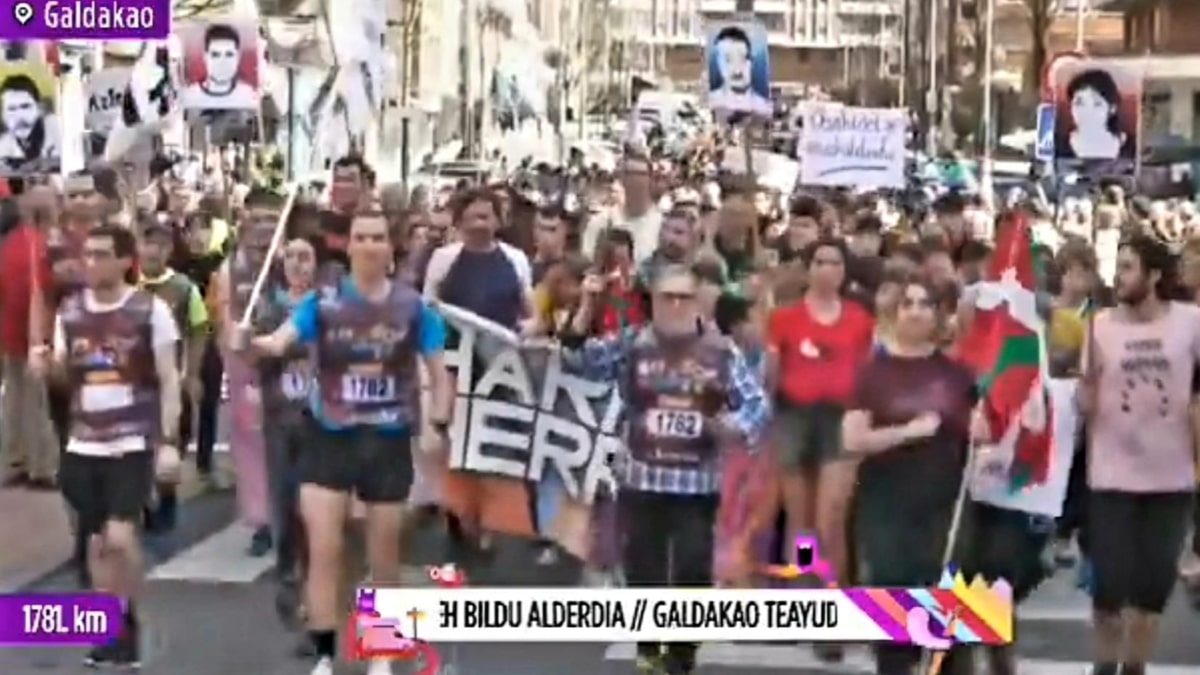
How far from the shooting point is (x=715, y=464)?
6.84 metres

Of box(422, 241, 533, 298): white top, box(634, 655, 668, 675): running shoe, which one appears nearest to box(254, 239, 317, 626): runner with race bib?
box(422, 241, 533, 298): white top

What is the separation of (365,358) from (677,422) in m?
0.85

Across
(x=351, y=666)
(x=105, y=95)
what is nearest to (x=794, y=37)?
(x=105, y=95)

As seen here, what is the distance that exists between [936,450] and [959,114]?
118 ft

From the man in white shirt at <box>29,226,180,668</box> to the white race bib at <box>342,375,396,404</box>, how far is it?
1.59ft

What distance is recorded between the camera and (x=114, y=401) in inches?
272

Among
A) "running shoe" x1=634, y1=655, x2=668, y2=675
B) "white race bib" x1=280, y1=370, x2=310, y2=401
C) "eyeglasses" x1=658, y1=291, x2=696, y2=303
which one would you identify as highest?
"eyeglasses" x1=658, y1=291, x2=696, y2=303

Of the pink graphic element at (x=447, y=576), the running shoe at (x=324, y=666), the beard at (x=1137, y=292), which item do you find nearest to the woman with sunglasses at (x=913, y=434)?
the beard at (x=1137, y=292)

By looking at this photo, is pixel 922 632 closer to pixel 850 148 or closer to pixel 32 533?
pixel 32 533

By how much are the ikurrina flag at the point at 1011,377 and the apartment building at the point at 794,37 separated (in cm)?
575

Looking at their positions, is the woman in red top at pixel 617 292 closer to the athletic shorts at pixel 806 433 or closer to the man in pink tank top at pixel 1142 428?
the athletic shorts at pixel 806 433

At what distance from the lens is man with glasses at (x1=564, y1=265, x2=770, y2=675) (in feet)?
22.0

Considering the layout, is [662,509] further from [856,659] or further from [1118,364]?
[1118,364]

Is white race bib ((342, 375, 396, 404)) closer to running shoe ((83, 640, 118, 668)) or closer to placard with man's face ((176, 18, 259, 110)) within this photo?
running shoe ((83, 640, 118, 668))
